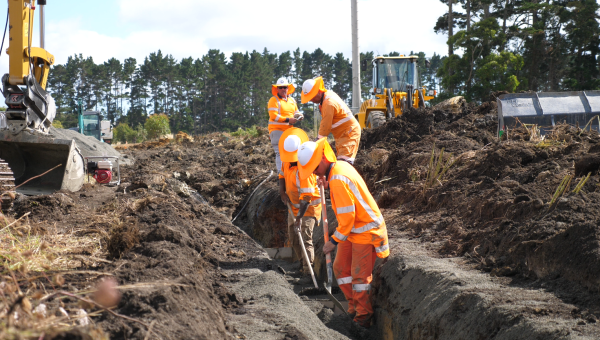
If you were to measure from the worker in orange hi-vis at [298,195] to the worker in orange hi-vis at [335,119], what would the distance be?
388mm

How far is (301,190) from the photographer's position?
6355mm

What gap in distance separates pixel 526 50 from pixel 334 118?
28.9 metres

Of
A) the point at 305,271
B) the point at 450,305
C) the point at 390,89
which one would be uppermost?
the point at 390,89

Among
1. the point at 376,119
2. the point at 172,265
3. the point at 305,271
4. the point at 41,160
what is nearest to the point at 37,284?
the point at 172,265

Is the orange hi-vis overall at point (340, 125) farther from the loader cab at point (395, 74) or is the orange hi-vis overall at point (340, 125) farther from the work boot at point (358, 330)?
the loader cab at point (395, 74)

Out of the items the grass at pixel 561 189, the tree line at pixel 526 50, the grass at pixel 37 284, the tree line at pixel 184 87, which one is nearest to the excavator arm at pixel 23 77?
the grass at pixel 37 284

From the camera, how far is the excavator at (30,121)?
343 inches

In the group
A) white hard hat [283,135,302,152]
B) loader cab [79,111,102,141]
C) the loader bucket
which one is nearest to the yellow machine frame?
the loader bucket

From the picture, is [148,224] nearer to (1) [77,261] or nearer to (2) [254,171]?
(1) [77,261]

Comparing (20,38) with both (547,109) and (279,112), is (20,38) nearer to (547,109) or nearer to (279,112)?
(279,112)

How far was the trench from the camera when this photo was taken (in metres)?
3.47

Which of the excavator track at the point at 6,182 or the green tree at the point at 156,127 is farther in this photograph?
the green tree at the point at 156,127

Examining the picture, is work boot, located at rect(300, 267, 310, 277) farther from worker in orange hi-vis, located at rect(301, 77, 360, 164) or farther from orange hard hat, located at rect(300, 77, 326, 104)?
orange hard hat, located at rect(300, 77, 326, 104)

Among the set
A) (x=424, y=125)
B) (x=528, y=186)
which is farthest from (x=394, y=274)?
(x=424, y=125)
